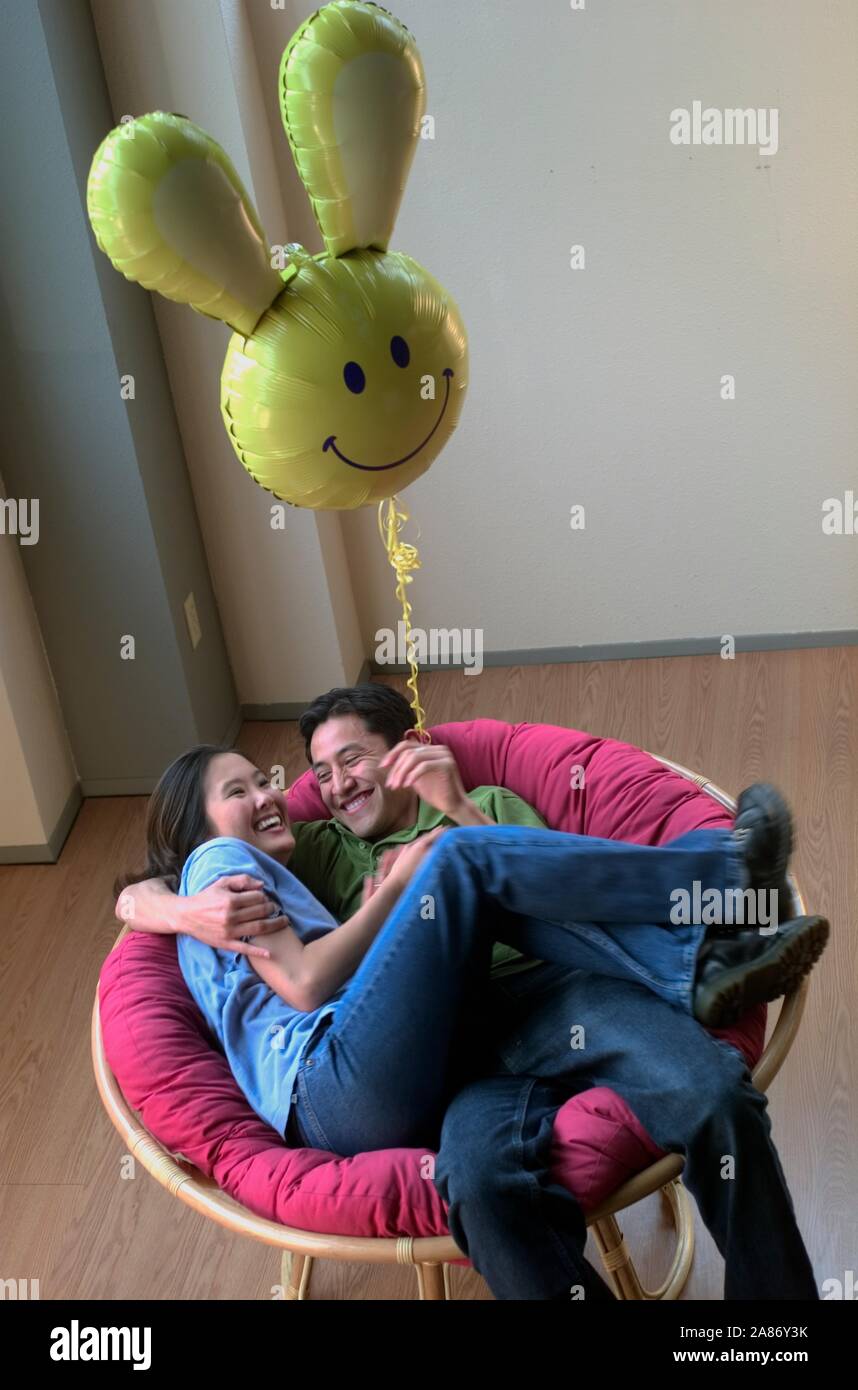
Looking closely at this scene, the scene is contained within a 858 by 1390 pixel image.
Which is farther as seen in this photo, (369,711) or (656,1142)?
(369,711)

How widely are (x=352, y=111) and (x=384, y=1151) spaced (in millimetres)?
1135

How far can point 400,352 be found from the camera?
1473 millimetres

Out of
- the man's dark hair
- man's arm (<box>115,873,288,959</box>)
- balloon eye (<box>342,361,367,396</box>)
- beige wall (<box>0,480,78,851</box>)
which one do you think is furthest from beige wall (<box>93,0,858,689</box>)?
balloon eye (<box>342,361,367,396</box>)

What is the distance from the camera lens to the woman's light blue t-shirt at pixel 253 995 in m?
1.72

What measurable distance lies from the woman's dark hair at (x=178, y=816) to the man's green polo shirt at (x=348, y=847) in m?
0.17

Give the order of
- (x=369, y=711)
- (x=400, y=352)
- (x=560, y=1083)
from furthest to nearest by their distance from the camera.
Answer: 1. (x=369, y=711)
2. (x=560, y=1083)
3. (x=400, y=352)

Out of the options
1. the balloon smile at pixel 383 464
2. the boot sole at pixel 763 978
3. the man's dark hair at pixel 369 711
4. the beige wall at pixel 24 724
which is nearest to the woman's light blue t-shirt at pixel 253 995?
the man's dark hair at pixel 369 711

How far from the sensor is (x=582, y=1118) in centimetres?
159

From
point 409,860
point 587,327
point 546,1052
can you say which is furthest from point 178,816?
point 587,327

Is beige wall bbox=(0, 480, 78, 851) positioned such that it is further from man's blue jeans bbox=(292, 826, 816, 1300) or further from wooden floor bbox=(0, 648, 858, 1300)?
man's blue jeans bbox=(292, 826, 816, 1300)

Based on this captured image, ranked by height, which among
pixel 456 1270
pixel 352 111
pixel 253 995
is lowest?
pixel 456 1270

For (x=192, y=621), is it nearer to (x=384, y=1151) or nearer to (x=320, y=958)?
(x=320, y=958)
